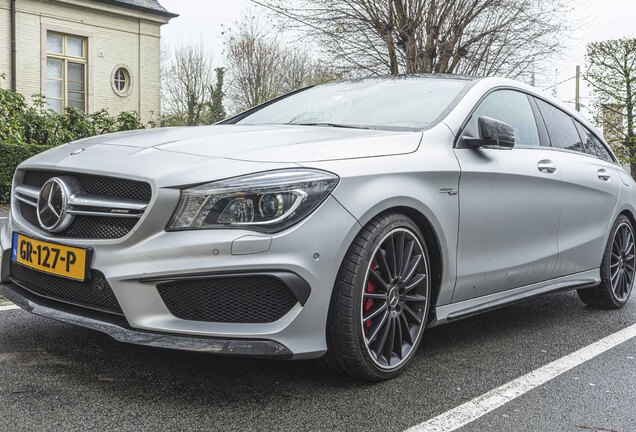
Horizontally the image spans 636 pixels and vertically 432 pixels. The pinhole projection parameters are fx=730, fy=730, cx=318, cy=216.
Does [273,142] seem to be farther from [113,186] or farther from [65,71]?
[65,71]

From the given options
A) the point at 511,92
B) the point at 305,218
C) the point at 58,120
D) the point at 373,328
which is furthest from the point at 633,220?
the point at 58,120

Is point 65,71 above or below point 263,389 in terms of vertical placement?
above

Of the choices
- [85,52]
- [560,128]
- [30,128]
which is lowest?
[560,128]

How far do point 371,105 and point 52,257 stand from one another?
6.30 feet

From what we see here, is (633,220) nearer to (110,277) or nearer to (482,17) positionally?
(110,277)

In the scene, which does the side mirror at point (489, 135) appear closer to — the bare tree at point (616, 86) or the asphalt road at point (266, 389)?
the asphalt road at point (266, 389)

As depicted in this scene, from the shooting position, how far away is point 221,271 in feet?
8.91

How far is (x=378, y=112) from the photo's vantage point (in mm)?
3961

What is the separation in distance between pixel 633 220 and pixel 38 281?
13.9 ft

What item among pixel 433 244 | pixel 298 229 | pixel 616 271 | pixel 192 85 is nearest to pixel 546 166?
pixel 433 244

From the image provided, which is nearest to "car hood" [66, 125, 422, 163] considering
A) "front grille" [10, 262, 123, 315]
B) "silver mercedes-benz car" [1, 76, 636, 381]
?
"silver mercedes-benz car" [1, 76, 636, 381]

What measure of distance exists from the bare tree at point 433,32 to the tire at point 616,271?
1219cm

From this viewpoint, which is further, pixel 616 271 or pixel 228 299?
pixel 616 271

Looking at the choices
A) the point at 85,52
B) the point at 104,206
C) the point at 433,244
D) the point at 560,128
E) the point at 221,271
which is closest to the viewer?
the point at 221,271
